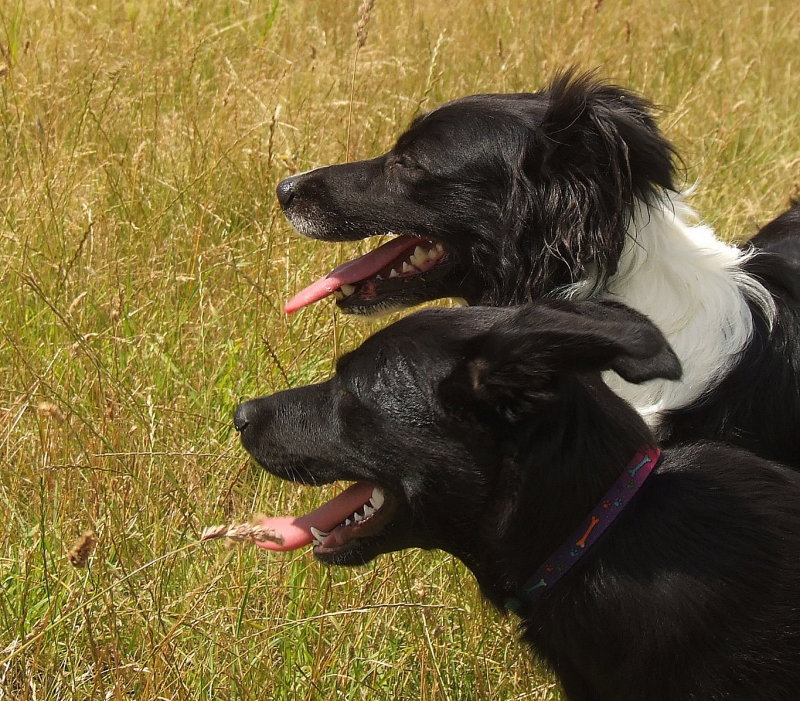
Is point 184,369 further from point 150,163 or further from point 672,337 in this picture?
point 672,337

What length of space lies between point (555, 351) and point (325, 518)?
0.92 m

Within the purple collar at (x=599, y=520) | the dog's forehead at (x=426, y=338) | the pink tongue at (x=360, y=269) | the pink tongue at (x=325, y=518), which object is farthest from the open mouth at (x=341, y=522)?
the pink tongue at (x=360, y=269)

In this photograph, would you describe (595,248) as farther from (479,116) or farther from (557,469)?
(557,469)

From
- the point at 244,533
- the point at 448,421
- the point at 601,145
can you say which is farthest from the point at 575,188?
the point at 244,533

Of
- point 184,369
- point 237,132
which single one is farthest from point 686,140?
point 184,369

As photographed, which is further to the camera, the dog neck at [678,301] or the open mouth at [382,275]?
the open mouth at [382,275]

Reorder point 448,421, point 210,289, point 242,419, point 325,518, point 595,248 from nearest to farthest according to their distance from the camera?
point 448,421
point 325,518
point 242,419
point 595,248
point 210,289

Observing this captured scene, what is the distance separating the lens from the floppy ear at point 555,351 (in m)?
2.20

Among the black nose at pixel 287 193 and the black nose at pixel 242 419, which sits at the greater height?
the black nose at pixel 287 193

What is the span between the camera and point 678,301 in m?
3.35

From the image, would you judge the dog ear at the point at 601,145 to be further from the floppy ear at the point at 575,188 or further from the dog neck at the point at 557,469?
the dog neck at the point at 557,469

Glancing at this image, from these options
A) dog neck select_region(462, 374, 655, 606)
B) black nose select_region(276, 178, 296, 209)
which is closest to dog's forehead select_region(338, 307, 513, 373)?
dog neck select_region(462, 374, 655, 606)

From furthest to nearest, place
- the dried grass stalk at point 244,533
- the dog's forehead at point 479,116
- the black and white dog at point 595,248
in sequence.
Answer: the dog's forehead at point 479,116, the black and white dog at point 595,248, the dried grass stalk at point 244,533

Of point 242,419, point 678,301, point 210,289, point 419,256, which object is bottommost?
point 210,289
